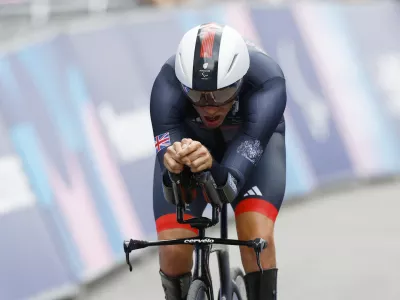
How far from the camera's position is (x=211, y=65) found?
15.9 feet

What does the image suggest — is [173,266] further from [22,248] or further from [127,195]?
[127,195]

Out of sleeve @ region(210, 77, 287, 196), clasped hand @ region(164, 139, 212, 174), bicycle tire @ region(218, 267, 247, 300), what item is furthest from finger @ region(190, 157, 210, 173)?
bicycle tire @ region(218, 267, 247, 300)

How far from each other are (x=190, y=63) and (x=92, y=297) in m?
3.57

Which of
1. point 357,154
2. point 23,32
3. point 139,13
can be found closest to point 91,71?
point 23,32

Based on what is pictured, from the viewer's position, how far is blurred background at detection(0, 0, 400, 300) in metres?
7.74

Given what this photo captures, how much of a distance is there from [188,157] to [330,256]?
516 cm

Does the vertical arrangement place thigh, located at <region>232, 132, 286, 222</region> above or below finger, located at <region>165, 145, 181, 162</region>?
below

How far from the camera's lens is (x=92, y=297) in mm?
8008

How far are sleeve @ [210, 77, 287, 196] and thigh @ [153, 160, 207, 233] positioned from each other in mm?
421

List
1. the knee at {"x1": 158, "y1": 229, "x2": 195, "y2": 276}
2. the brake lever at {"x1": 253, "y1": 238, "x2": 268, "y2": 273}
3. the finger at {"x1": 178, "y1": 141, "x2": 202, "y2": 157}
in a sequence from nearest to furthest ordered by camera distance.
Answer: the finger at {"x1": 178, "y1": 141, "x2": 202, "y2": 157}
the brake lever at {"x1": 253, "y1": 238, "x2": 268, "y2": 273}
the knee at {"x1": 158, "y1": 229, "x2": 195, "y2": 276}

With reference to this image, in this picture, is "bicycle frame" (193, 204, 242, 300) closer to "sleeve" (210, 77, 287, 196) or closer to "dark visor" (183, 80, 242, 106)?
"sleeve" (210, 77, 287, 196)

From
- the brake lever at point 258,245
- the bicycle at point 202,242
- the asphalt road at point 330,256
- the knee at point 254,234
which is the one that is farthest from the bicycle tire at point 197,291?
the asphalt road at point 330,256

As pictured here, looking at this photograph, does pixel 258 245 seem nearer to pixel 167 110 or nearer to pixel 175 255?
pixel 175 255

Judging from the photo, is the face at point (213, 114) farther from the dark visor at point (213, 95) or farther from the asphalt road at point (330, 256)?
the asphalt road at point (330, 256)
